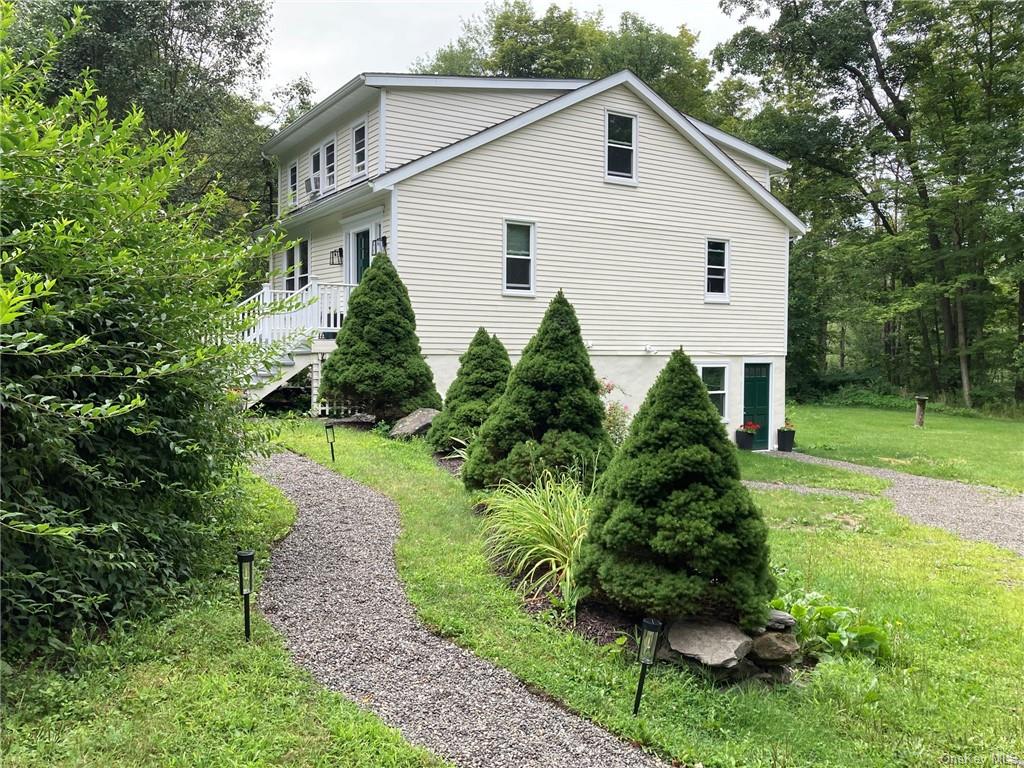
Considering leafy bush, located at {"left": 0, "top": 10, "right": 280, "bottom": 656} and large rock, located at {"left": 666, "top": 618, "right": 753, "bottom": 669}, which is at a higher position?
leafy bush, located at {"left": 0, "top": 10, "right": 280, "bottom": 656}

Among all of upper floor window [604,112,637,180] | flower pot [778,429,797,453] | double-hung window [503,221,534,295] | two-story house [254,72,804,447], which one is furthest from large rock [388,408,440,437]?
flower pot [778,429,797,453]

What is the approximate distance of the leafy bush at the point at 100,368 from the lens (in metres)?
3.39

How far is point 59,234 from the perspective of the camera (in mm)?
3383

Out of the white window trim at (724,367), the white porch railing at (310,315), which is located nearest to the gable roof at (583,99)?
the white porch railing at (310,315)

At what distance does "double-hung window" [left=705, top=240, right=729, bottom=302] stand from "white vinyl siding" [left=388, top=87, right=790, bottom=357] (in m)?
0.22

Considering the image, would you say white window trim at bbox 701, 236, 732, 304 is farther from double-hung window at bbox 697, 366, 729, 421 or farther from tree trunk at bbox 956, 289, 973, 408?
tree trunk at bbox 956, 289, 973, 408

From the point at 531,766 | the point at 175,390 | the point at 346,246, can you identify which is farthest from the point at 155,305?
the point at 346,246

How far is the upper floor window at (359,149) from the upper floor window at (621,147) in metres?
5.55

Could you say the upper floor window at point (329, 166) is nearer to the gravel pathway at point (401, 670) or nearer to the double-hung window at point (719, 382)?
the double-hung window at point (719, 382)

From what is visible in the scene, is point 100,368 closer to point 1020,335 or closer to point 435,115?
point 435,115

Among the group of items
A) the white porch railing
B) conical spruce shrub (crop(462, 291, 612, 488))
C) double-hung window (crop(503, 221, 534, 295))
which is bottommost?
conical spruce shrub (crop(462, 291, 612, 488))

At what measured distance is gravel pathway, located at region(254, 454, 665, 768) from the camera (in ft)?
10.2

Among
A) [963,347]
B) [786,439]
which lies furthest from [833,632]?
[963,347]

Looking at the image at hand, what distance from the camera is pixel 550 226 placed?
584 inches
